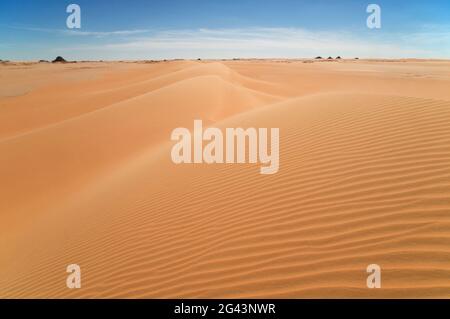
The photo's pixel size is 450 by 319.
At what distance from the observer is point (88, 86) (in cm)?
3066

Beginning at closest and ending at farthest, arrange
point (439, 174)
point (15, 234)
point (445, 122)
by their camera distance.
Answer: point (439, 174)
point (445, 122)
point (15, 234)

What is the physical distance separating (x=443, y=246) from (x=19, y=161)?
34.7 feet

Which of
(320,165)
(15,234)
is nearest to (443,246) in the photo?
(320,165)

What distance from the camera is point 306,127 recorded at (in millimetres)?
6875

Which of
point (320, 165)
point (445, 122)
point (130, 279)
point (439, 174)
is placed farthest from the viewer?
point (445, 122)

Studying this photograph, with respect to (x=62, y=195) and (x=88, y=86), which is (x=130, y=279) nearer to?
(x=62, y=195)

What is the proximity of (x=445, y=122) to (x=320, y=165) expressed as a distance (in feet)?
7.83

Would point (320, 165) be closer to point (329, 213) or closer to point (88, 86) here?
point (329, 213)

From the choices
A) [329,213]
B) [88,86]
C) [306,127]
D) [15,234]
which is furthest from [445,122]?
[88,86]

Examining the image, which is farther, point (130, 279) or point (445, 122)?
point (445, 122)

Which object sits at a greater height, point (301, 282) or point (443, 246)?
point (443, 246)

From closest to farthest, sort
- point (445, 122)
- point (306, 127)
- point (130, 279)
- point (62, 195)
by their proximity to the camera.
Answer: point (130, 279), point (445, 122), point (306, 127), point (62, 195)
